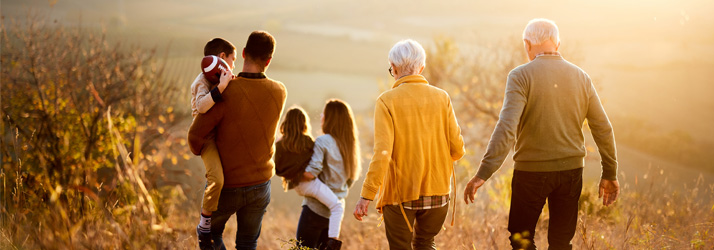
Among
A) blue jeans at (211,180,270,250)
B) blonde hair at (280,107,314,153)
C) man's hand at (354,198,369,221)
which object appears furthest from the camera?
blonde hair at (280,107,314,153)

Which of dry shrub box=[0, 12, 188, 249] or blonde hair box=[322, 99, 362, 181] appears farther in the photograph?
dry shrub box=[0, 12, 188, 249]

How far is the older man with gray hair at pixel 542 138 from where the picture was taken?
10.9ft

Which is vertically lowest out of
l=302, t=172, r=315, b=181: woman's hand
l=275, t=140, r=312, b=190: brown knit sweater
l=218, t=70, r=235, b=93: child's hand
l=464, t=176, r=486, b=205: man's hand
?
l=302, t=172, r=315, b=181: woman's hand

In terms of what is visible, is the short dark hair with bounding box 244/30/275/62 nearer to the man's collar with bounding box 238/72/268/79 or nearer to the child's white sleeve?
the man's collar with bounding box 238/72/268/79

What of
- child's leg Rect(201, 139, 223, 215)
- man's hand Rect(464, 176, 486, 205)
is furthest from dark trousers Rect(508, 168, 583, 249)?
child's leg Rect(201, 139, 223, 215)

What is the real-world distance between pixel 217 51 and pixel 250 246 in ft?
4.40

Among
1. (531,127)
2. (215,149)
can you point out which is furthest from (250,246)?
(531,127)

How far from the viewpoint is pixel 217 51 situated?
3.61 m

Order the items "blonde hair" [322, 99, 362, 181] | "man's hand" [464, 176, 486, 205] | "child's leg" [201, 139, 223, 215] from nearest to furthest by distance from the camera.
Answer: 1. "man's hand" [464, 176, 486, 205]
2. "child's leg" [201, 139, 223, 215]
3. "blonde hair" [322, 99, 362, 181]

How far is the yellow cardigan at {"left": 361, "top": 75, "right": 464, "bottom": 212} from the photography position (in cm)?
326

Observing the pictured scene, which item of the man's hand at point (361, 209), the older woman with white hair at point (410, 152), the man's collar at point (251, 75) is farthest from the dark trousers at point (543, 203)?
the man's collar at point (251, 75)

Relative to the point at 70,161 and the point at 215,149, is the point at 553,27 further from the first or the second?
the point at 70,161

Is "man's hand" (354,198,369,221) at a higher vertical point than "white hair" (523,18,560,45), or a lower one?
lower

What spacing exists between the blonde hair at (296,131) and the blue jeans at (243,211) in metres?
0.85
